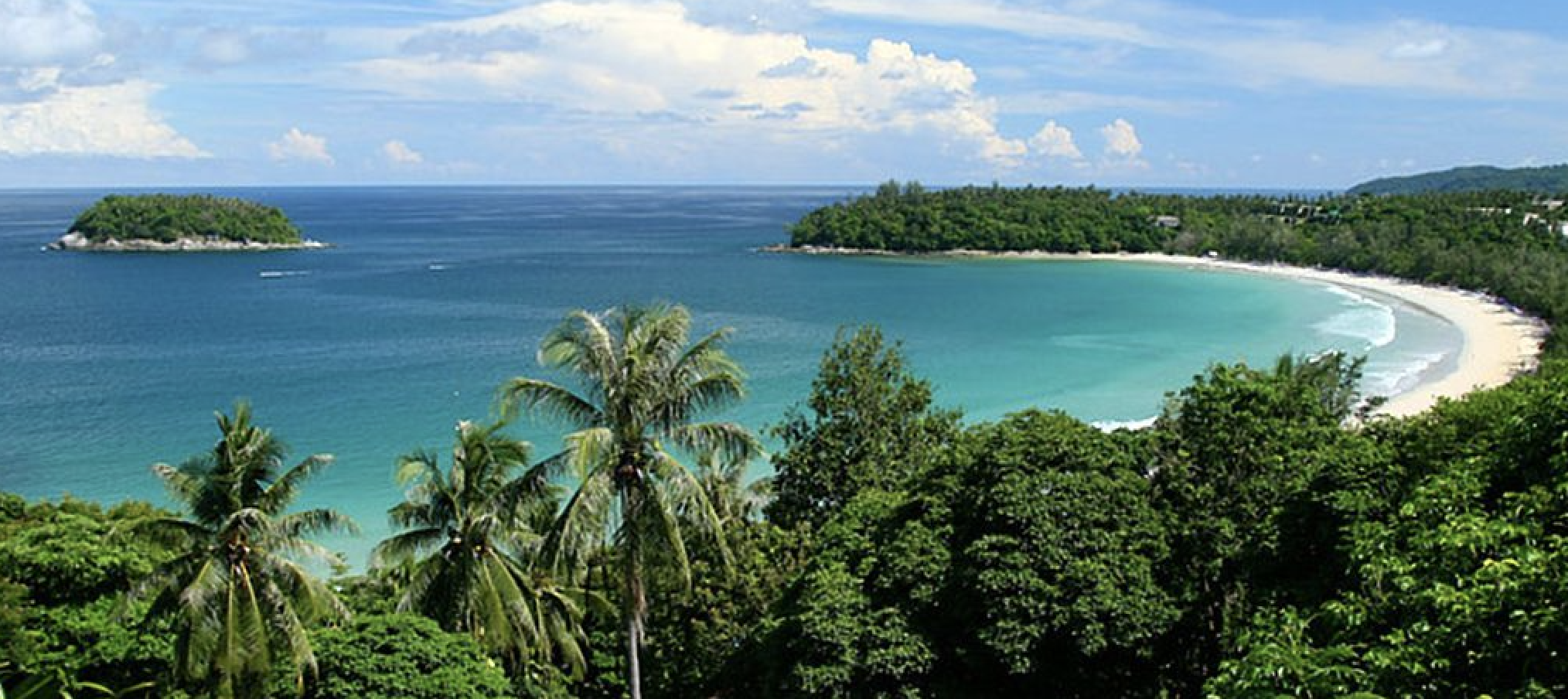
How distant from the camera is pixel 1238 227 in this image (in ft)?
387

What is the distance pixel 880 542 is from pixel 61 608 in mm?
11469

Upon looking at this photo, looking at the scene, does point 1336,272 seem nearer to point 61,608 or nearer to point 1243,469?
point 1243,469

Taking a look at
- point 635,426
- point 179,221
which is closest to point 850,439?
point 635,426

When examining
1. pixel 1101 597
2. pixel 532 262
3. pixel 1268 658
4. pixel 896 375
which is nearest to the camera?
pixel 1268 658

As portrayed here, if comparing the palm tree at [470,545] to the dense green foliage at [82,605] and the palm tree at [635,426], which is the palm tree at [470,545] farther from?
the dense green foliage at [82,605]

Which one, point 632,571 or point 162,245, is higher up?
point 162,245

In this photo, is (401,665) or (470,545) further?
(470,545)

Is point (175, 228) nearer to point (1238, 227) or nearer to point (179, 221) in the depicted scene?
point (179, 221)

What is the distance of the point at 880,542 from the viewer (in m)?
16.0

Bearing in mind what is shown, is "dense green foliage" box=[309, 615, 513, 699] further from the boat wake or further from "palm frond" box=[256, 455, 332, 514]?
the boat wake

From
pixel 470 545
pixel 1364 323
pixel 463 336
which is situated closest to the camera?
pixel 470 545

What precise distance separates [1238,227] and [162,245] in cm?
11715

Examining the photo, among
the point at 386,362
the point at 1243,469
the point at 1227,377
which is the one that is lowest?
the point at 386,362

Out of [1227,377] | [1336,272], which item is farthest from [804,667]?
[1336,272]
